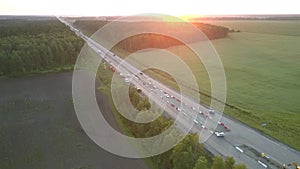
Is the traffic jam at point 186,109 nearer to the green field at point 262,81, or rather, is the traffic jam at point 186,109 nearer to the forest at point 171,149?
the green field at point 262,81

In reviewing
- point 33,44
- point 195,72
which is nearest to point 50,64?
point 33,44

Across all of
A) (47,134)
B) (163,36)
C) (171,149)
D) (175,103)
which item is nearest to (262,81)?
(175,103)

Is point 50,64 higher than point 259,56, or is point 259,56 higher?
point 259,56

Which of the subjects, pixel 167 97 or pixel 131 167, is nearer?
pixel 131 167

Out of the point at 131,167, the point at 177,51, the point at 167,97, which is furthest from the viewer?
the point at 177,51

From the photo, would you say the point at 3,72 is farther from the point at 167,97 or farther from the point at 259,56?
the point at 259,56

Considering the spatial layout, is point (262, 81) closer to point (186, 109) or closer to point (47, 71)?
point (186, 109)
